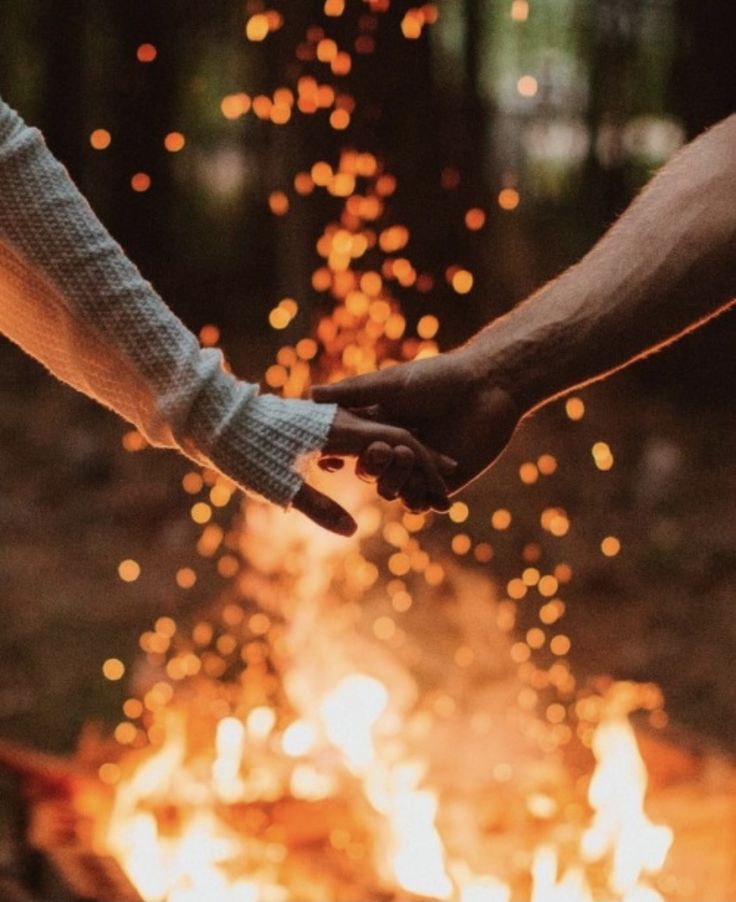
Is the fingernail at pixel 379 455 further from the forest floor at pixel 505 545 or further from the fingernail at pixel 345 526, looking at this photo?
the forest floor at pixel 505 545

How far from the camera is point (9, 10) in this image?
30.6 ft

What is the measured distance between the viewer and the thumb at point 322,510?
6.18ft

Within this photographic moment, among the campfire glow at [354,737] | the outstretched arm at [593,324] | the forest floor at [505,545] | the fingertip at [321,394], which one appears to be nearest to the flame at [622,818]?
the campfire glow at [354,737]

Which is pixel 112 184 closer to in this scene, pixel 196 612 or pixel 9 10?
pixel 9 10

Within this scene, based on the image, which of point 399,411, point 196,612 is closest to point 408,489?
point 399,411

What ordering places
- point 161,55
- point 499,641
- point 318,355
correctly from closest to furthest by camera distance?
point 499,641
point 318,355
point 161,55

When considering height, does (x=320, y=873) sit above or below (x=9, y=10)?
above

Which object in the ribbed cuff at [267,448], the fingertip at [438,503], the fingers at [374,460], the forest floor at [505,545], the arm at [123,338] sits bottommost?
the forest floor at [505,545]

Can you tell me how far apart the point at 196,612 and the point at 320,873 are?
200cm

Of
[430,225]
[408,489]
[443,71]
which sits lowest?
[430,225]

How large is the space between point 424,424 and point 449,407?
0.14ft

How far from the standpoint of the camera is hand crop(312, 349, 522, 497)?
2180 mm

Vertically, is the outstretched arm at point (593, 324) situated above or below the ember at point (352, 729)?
above

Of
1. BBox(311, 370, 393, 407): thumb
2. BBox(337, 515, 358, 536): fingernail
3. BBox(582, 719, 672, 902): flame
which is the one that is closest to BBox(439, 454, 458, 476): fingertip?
BBox(311, 370, 393, 407): thumb
